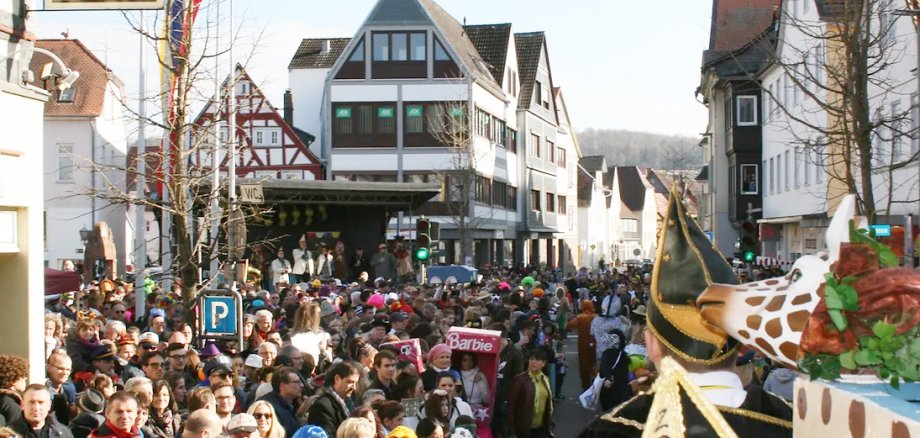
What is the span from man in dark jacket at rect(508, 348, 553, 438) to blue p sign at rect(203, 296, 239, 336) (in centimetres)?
315

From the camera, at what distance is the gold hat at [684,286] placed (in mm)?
4848

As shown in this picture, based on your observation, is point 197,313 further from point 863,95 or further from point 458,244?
point 458,244

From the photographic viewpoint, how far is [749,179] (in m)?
47.7

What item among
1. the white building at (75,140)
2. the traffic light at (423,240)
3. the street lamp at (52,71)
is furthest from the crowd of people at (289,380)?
the white building at (75,140)

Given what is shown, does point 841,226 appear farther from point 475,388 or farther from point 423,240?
point 423,240

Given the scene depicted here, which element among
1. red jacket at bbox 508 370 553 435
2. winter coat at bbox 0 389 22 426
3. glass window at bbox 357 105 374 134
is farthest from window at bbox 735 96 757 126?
winter coat at bbox 0 389 22 426

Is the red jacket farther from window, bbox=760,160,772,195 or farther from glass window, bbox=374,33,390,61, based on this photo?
glass window, bbox=374,33,390,61

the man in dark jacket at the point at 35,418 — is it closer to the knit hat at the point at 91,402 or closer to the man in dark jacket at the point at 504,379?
the knit hat at the point at 91,402

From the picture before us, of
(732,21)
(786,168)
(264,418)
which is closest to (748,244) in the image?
(786,168)

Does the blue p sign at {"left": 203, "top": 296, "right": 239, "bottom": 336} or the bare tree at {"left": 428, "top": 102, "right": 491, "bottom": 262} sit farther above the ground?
the bare tree at {"left": 428, "top": 102, "right": 491, "bottom": 262}

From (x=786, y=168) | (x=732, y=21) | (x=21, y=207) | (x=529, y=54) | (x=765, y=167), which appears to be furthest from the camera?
(x=529, y=54)

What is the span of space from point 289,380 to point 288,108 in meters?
50.6

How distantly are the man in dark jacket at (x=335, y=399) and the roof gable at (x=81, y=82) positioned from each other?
50.0m

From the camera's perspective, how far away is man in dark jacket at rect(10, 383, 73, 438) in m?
8.48
